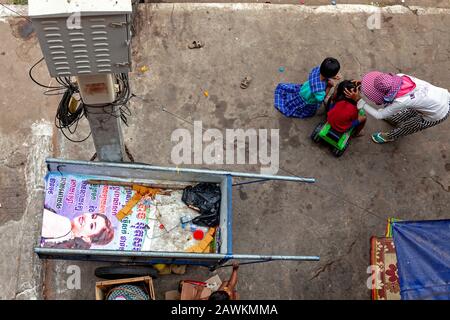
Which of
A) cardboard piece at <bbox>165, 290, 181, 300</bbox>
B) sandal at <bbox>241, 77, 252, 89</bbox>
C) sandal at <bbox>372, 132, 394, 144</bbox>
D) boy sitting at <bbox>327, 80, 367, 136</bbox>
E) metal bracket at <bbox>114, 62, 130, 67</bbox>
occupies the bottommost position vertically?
cardboard piece at <bbox>165, 290, 181, 300</bbox>

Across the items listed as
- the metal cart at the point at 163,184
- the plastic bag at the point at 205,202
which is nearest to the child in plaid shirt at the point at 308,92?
the metal cart at the point at 163,184

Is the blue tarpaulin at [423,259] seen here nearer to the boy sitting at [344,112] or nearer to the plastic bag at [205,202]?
the boy sitting at [344,112]

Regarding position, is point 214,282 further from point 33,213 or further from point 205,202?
point 33,213

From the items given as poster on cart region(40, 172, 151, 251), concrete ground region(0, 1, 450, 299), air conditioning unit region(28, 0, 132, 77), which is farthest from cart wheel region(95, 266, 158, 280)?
air conditioning unit region(28, 0, 132, 77)

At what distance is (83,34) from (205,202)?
213 cm

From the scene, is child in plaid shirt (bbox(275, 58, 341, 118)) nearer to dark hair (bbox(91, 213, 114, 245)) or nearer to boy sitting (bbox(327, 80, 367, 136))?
boy sitting (bbox(327, 80, 367, 136))

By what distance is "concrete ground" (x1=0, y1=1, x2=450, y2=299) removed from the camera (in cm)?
502

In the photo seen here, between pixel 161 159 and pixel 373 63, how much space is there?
2.96 m

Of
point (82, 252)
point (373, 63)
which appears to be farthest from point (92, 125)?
point (373, 63)

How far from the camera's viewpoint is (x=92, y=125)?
14.2 feet

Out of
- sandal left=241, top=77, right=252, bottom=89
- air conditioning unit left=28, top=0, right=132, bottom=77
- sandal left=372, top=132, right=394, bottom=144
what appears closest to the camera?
air conditioning unit left=28, top=0, right=132, bottom=77

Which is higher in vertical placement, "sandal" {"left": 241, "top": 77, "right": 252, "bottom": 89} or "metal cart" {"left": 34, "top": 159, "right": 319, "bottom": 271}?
"sandal" {"left": 241, "top": 77, "right": 252, "bottom": 89}

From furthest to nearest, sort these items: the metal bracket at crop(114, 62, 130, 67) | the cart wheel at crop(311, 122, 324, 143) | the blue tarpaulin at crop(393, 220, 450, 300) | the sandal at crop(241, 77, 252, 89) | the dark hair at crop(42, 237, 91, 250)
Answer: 1. the sandal at crop(241, 77, 252, 89)
2. the cart wheel at crop(311, 122, 324, 143)
3. the dark hair at crop(42, 237, 91, 250)
4. the blue tarpaulin at crop(393, 220, 450, 300)
5. the metal bracket at crop(114, 62, 130, 67)

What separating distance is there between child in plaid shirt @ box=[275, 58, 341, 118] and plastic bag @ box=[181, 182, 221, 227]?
150 centimetres
